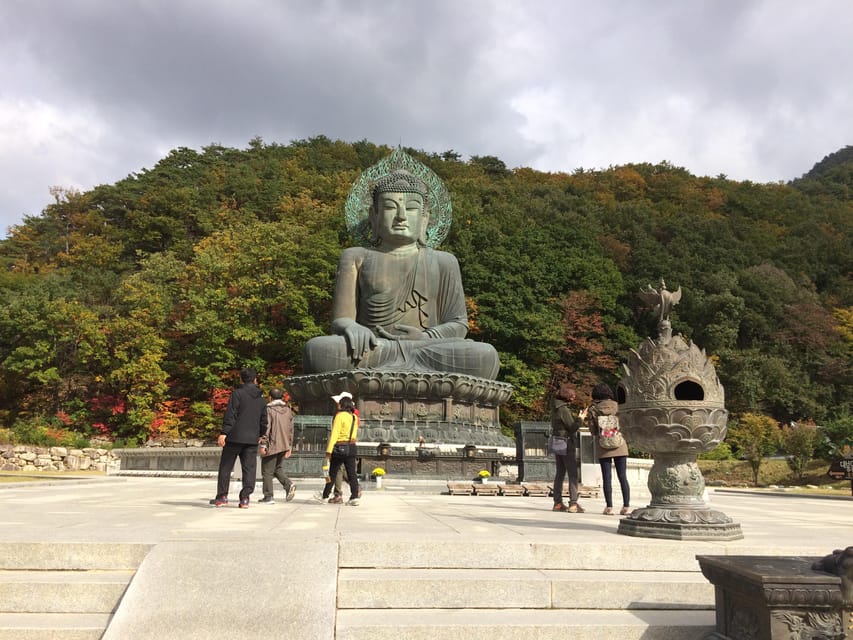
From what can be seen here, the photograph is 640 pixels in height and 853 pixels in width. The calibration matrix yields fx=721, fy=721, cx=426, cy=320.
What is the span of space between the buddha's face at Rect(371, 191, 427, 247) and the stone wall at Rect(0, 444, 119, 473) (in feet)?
31.6

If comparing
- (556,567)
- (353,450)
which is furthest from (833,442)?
(556,567)

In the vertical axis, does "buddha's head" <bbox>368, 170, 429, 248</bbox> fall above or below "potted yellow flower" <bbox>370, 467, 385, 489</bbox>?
above

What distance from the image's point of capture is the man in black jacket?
7.08 m

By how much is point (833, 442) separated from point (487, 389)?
12.2 meters

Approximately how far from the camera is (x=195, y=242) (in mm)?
37281

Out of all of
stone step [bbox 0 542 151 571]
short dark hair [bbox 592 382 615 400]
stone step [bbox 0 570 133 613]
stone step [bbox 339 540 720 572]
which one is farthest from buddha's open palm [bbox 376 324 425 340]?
stone step [bbox 0 570 133 613]

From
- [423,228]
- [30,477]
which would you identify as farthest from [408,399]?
[30,477]

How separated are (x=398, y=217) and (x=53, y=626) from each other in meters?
15.7

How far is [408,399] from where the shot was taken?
1565cm

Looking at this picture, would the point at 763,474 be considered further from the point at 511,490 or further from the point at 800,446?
the point at 511,490

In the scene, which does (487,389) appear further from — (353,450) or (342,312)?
(353,450)

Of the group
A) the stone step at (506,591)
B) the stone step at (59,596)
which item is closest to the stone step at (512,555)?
the stone step at (506,591)

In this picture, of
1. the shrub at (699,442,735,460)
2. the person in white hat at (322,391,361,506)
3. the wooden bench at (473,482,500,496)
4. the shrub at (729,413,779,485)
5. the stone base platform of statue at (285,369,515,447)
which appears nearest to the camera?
the person in white hat at (322,391,361,506)

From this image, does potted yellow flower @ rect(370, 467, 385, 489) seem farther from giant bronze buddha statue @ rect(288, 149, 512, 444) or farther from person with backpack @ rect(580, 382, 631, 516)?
person with backpack @ rect(580, 382, 631, 516)
